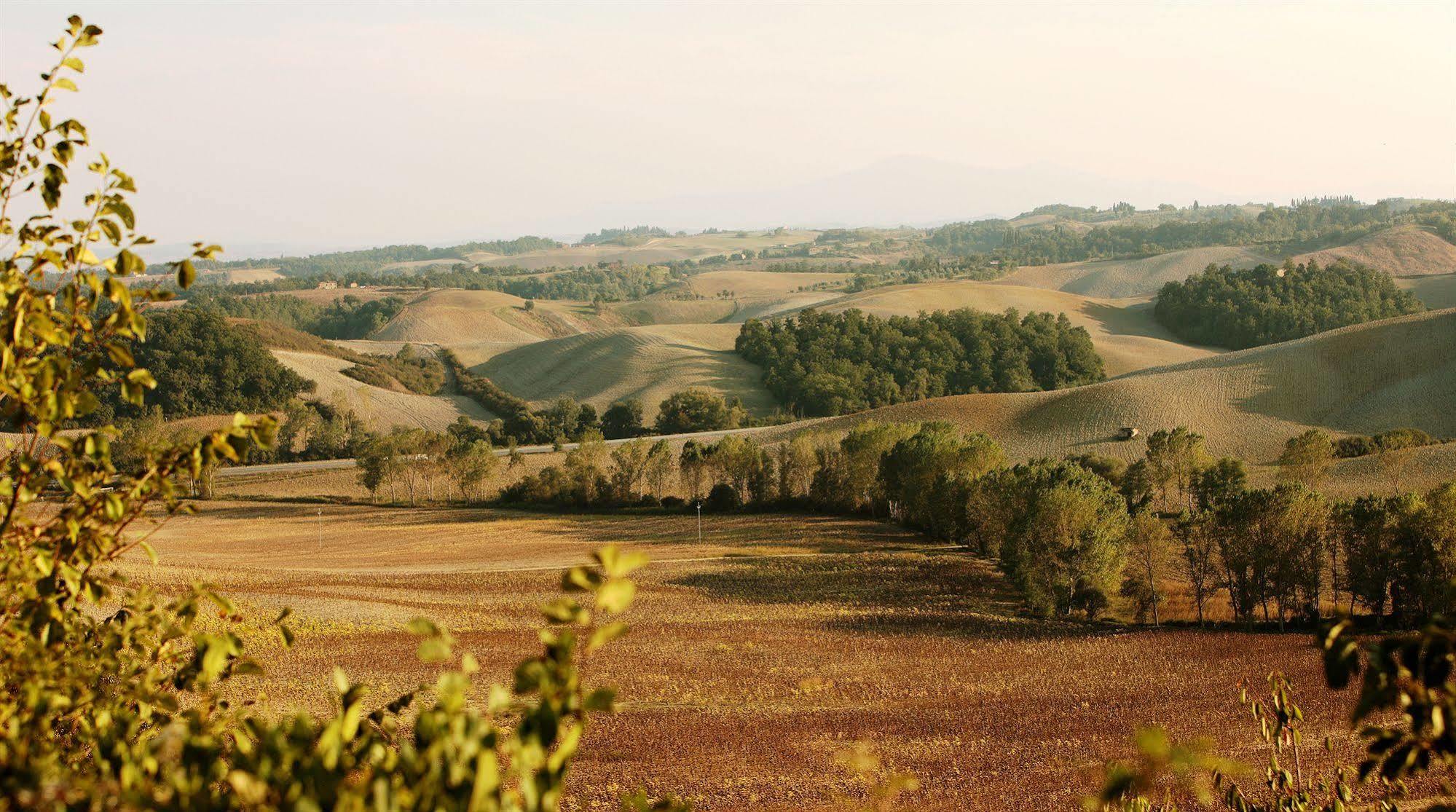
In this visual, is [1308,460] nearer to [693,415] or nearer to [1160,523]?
[1160,523]

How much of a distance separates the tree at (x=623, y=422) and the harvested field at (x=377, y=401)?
19.0 meters

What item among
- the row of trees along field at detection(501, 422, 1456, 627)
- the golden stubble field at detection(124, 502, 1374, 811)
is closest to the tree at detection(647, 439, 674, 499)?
the row of trees along field at detection(501, 422, 1456, 627)

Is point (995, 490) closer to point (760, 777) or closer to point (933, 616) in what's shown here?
point (933, 616)

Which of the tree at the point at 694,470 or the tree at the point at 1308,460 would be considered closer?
the tree at the point at 1308,460

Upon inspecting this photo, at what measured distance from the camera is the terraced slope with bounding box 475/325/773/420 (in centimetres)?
13262

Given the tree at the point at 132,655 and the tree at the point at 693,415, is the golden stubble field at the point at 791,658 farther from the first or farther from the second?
the tree at the point at 693,415

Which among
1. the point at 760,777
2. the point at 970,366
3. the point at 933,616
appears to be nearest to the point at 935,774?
the point at 760,777

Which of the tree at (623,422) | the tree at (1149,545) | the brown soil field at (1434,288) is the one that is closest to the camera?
the tree at (1149,545)

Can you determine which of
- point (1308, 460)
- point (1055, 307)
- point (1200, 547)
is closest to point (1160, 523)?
point (1200, 547)

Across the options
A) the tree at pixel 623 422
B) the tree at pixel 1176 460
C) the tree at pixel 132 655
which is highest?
the tree at pixel 132 655

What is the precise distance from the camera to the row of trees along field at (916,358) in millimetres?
127688

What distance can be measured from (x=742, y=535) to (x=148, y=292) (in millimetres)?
63099

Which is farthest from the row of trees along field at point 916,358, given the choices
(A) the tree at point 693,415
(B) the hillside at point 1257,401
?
(B) the hillside at point 1257,401

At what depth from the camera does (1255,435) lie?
295ft
